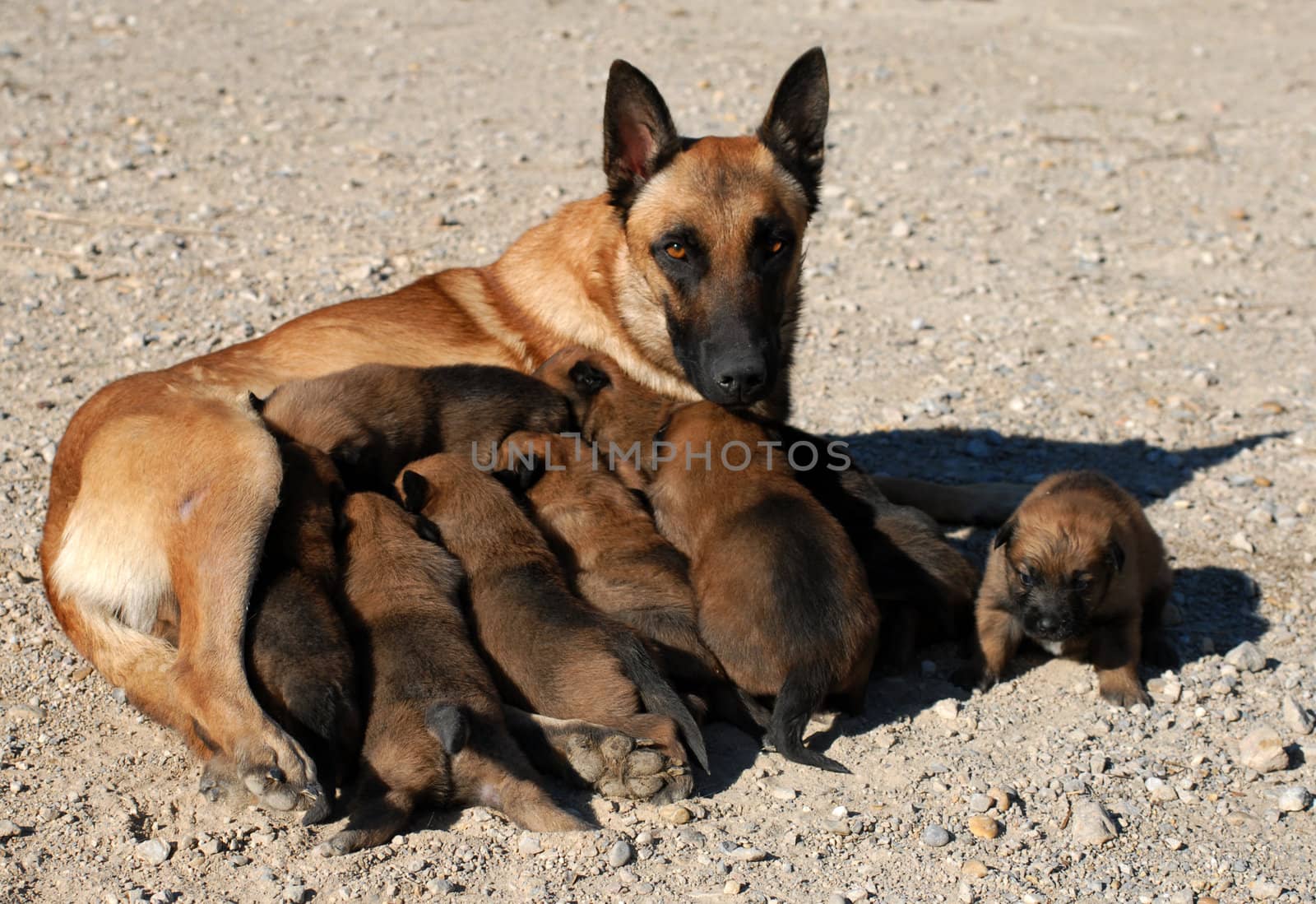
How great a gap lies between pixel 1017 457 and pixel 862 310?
6.20 ft

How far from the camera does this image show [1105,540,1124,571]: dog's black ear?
4.53m

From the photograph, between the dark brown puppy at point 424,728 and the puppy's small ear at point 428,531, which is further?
the puppy's small ear at point 428,531

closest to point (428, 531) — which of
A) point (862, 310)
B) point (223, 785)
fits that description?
point (223, 785)

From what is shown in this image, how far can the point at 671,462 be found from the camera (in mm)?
4887

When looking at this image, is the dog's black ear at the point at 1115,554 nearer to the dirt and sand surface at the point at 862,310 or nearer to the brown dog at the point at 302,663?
the dirt and sand surface at the point at 862,310

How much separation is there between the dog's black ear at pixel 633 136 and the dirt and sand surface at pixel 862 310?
220 centimetres

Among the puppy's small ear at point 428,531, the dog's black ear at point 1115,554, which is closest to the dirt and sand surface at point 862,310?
the dog's black ear at point 1115,554

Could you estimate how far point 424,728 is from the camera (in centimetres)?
375

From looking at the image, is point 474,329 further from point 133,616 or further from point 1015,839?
point 1015,839

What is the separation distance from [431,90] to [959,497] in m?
7.60

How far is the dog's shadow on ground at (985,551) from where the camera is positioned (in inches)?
173

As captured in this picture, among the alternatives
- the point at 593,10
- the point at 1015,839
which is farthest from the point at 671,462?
the point at 593,10

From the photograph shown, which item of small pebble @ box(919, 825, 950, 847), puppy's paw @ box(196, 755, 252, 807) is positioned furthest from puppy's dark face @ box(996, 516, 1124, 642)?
puppy's paw @ box(196, 755, 252, 807)

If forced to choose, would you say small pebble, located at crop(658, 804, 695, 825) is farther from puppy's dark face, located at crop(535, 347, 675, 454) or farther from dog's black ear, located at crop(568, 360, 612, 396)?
dog's black ear, located at crop(568, 360, 612, 396)
